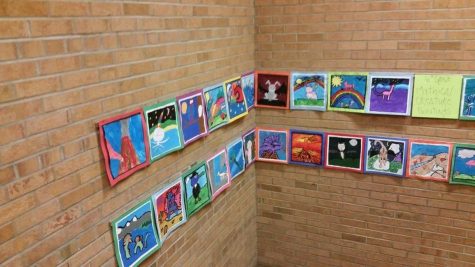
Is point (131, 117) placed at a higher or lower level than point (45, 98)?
lower

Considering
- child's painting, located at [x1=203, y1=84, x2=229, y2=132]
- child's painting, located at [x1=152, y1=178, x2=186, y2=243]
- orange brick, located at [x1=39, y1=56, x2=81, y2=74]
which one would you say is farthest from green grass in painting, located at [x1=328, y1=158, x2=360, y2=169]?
orange brick, located at [x1=39, y1=56, x2=81, y2=74]

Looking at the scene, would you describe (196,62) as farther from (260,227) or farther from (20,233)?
(260,227)

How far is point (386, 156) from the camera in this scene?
312 cm

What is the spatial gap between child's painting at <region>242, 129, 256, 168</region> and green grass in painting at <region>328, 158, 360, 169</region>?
650 mm

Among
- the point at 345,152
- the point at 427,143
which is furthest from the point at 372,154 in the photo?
the point at 427,143

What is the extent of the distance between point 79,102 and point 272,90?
192 cm

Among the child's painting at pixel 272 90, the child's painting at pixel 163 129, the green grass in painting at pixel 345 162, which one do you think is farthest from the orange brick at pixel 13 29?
the green grass in painting at pixel 345 162

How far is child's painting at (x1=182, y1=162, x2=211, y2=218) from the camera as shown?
257cm

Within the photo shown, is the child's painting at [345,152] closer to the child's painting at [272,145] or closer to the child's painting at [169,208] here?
the child's painting at [272,145]

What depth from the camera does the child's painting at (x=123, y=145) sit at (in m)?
1.89

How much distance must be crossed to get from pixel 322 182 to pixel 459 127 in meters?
1.11

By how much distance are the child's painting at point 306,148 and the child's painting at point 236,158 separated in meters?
0.45

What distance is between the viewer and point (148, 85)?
215 centimetres

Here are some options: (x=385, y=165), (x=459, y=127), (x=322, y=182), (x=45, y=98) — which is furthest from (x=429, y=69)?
(x=45, y=98)
